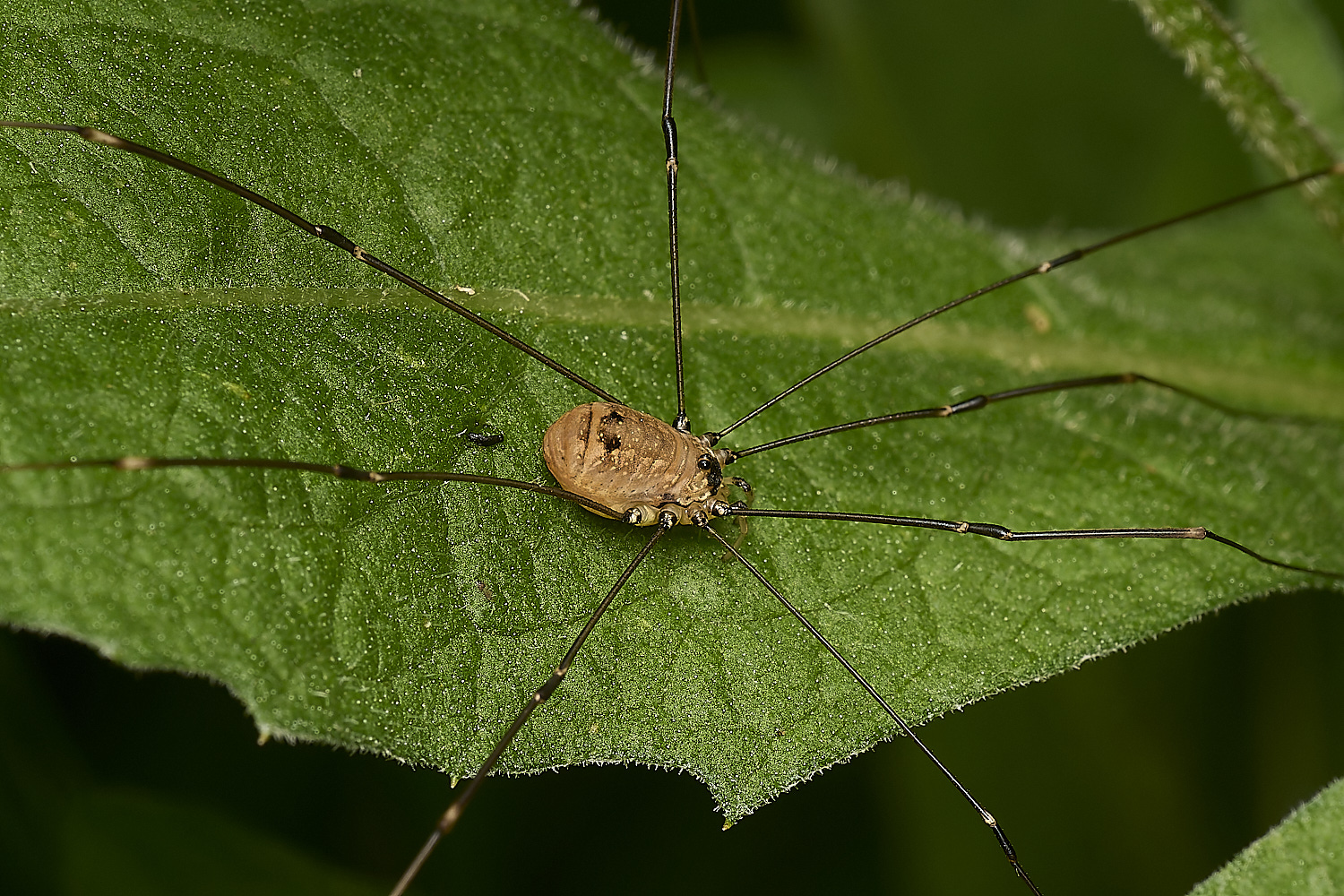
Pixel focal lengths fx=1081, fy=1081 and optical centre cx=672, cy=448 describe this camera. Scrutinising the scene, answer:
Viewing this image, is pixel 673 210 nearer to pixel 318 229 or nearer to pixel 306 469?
pixel 318 229

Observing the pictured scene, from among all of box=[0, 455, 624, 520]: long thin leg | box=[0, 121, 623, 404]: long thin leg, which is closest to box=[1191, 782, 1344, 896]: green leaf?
box=[0, 455, 624, 520]: long thin leg

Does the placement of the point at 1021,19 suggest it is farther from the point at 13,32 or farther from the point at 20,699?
the point at 20,699

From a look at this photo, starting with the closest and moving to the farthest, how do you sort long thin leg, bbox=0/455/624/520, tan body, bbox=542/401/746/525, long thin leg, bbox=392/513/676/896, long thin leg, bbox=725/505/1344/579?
long thin leg, bbox=0/455/624/520 < long thin leg, bbox=392/513/676/896 < tan body, bbox=542/401/746/525 < long thin leg, bbox=725/505/1344/579

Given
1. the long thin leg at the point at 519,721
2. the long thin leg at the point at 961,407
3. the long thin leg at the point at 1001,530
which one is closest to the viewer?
the long thin leg at the point at 519,721

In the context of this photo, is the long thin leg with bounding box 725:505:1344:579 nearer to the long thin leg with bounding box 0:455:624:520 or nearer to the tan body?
the tan body

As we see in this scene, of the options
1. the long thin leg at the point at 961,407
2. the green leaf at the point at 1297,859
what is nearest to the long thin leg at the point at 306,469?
the long thin leg at the point at 961,407

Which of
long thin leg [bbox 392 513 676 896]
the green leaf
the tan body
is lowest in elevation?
long thin leg [bbox 392 513 676 896]

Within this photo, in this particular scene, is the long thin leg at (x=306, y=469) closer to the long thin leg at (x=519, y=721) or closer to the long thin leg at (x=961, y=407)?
the long thin leg at (x=519, y=721)

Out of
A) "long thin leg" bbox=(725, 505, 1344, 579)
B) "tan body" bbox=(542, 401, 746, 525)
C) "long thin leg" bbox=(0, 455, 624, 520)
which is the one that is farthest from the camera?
"long thin leg" bbox=(725, 505, 1344, 579)
